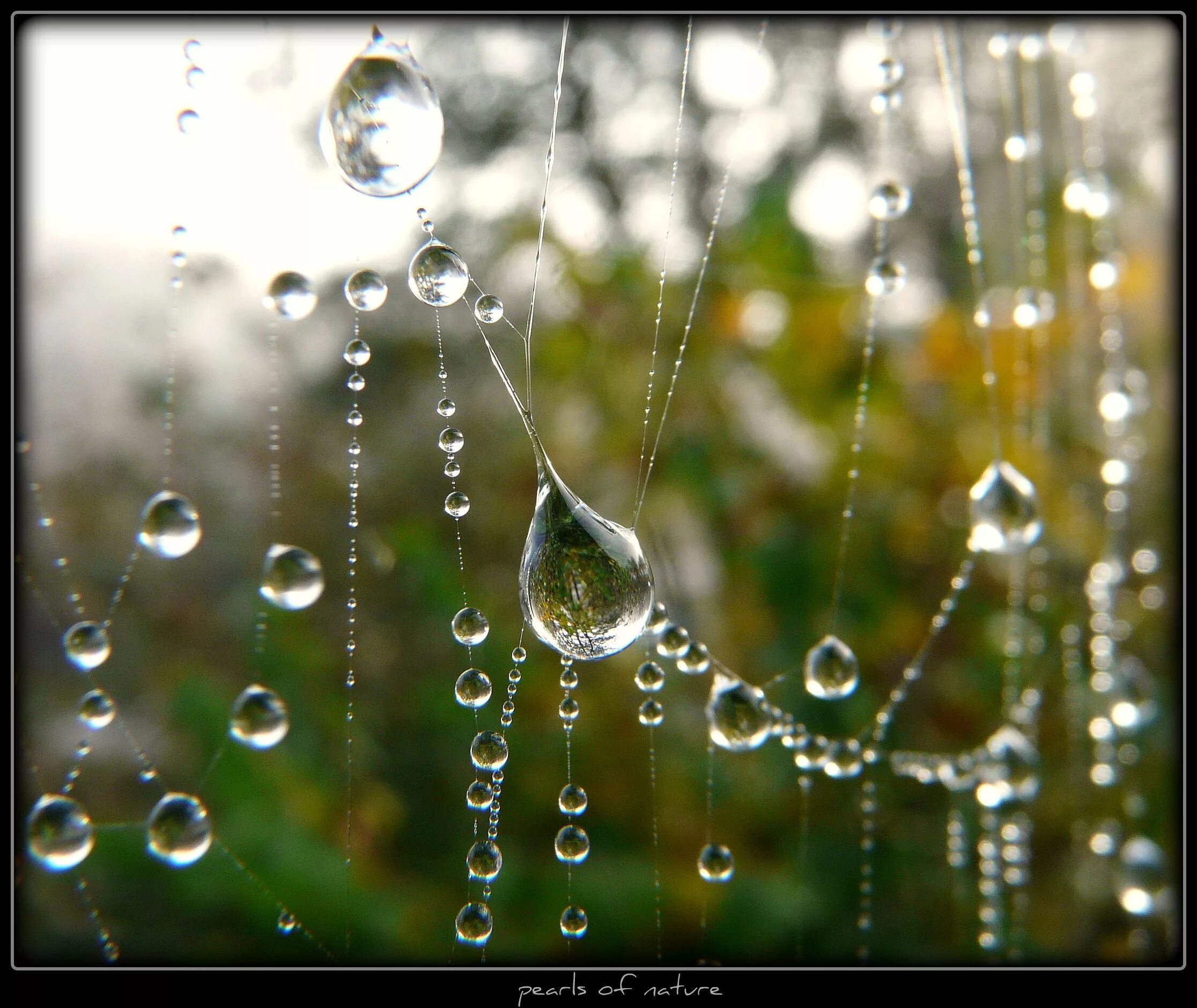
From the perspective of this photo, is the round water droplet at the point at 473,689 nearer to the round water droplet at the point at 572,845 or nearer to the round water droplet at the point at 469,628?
the round water droplet at the point at 469,628

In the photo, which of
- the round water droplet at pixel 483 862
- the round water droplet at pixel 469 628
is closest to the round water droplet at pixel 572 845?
the round water droplet at pixel 483 862

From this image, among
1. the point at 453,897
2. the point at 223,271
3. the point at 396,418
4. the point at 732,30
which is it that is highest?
the point at 732,30

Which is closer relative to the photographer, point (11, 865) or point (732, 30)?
point (11, 865)

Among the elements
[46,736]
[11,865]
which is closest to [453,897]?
[11,865]

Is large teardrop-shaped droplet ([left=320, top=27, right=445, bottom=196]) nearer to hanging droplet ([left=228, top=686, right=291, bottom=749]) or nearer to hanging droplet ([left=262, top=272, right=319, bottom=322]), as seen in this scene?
hanging droplet ([left=262, top=272, right=319, bottom=322])

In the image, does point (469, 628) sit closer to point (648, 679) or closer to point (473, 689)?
point (473, 689)

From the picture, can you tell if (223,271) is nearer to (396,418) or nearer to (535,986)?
(396,418)

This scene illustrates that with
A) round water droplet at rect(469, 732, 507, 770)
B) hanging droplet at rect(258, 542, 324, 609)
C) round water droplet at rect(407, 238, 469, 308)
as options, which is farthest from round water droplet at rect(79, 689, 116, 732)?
round water droplet at rect(407, 238, 469, 308)

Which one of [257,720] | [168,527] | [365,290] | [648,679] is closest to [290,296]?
[365,290]
